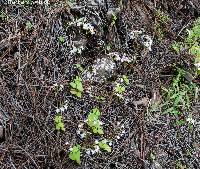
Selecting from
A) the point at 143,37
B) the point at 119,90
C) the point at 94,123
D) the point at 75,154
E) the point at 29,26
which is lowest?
the point at 75,154

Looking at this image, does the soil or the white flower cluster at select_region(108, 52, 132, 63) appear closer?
the soil

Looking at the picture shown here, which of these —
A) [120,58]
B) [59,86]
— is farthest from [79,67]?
[120,58]

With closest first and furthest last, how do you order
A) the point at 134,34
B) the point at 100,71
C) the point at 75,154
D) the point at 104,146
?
1. the point at 75,154
2. the point at 104,146
3. the point at 100,71
4. the point at 134,34

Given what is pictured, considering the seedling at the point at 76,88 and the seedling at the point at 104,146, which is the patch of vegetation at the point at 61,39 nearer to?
the seedling at the point at 76,88

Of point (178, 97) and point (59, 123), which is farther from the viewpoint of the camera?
point (178, 97)

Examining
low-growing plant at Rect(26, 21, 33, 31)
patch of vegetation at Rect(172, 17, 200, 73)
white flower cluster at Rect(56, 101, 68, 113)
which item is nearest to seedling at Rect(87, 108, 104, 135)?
white flower cluster at Rect(56, 101, 68, 113)

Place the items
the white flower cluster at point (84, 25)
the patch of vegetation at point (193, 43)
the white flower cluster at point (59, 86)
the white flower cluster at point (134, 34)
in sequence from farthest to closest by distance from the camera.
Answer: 1. the patch of vegetation at point (193, 43)
2. the white flower cluster at point (134, 34)
3. the white flower cluster at point (84, 25)
4. the white flower cluster at point (59, 86)

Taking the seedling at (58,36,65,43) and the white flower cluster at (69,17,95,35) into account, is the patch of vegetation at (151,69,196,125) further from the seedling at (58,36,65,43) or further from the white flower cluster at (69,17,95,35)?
the seedling at (58,36,65,43)

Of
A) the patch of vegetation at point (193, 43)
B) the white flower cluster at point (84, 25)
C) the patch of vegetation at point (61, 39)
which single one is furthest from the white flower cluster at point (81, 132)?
the patch of vegetation at point (193, 43)

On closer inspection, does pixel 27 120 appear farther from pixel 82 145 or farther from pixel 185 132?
pixel 185 132

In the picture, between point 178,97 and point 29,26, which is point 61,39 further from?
point 178,97

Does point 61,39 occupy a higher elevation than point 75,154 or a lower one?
higher
